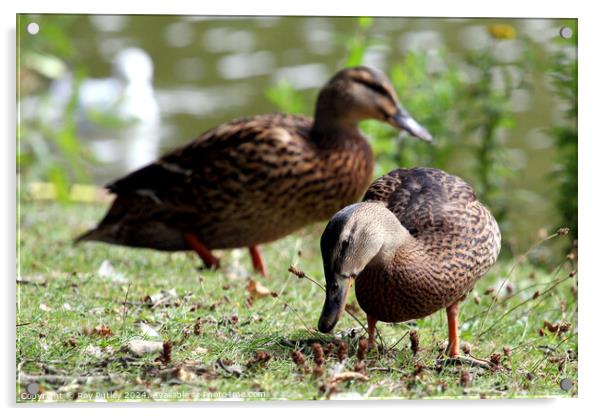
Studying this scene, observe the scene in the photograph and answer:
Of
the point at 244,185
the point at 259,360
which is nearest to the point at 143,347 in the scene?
the point at 259,360

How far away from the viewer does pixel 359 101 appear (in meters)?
6.19

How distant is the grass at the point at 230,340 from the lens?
14.8ft

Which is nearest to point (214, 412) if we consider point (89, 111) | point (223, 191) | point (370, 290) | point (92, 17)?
point (370, 290)

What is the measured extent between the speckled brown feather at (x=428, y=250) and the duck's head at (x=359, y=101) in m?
1.28

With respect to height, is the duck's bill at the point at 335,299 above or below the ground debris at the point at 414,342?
above

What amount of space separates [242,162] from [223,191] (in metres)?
0.20

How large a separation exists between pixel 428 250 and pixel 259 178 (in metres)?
1.68

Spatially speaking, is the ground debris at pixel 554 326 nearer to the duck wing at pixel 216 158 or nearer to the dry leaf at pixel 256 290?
the dry leaf at pixel 256 290

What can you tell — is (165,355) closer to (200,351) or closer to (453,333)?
(200,351)

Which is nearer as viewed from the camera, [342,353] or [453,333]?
[342,353]

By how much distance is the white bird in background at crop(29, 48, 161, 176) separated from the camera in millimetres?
7184

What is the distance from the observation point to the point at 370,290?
446cm

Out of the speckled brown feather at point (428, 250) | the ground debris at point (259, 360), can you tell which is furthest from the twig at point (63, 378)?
the speckled brown feather at point (428, 250)

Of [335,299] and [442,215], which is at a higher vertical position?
[442,215]
